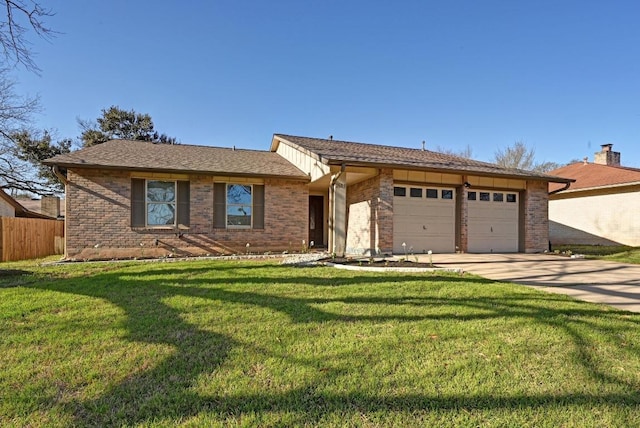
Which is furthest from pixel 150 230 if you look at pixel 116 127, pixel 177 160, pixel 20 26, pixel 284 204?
pixel 116 127

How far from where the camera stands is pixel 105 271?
7590 millimetres

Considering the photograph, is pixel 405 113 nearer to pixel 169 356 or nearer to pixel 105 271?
pixel 105 271

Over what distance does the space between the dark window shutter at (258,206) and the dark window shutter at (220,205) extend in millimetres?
1025

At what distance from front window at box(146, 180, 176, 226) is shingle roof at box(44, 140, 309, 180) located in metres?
0.66

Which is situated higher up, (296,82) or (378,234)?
(296,82)

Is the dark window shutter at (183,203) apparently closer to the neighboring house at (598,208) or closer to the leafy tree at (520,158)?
the neighboring house at (598,208)

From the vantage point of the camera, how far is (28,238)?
12.8 m

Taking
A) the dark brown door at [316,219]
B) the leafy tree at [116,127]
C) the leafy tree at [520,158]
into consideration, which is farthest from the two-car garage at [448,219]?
the leafy tree at [520,158]

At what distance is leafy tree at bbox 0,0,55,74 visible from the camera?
718cm

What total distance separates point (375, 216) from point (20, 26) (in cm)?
1002

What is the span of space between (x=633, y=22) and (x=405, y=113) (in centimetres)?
963

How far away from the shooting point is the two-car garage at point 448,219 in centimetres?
1091

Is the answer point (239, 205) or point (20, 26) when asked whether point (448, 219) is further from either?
point (20, 26)

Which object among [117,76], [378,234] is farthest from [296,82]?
[378,234]
